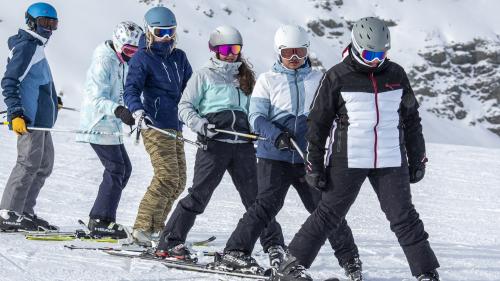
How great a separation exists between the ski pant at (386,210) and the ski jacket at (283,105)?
22.2 inches

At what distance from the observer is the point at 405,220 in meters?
4.68

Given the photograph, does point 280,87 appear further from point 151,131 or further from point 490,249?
point 490,249

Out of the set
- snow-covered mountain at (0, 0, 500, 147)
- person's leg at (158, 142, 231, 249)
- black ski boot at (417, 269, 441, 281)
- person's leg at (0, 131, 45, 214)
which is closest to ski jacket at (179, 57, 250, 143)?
person's leg at (158, 142, 231, 249)

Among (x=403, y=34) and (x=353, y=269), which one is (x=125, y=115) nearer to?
(x=353, y=269)

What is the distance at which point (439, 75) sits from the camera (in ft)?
195

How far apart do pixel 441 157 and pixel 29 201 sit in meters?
10.3

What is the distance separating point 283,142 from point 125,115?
→ 4.94ft

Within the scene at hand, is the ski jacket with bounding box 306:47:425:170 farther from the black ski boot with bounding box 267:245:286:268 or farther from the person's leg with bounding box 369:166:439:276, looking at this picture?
the black ski boot with bounding box 267:245:286:268

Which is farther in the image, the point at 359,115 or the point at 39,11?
the point at 39,11

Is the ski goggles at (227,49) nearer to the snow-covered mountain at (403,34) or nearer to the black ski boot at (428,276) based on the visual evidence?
the black ski boot at (428,276)

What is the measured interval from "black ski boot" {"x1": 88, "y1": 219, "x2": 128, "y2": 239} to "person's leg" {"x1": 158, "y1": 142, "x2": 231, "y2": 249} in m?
0.91

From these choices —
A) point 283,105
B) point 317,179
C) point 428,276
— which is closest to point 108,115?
point 283,105

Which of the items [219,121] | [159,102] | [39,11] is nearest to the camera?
[219,121]

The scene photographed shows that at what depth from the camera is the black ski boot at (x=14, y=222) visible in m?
6.58
